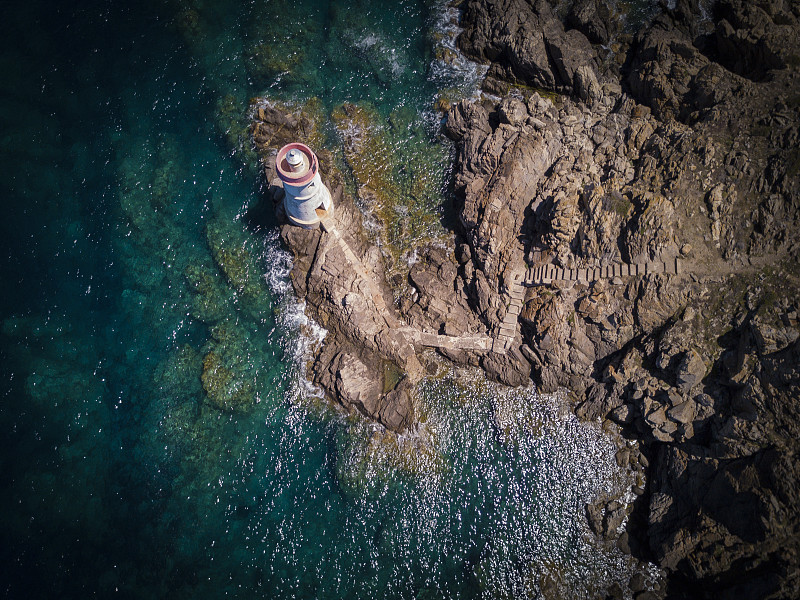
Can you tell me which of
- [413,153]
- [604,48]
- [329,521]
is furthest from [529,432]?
[604,48]

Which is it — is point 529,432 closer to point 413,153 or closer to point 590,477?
point 590,477

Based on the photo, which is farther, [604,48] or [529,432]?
[604,48]

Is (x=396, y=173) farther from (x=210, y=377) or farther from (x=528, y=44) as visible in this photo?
(x=210, y=377)

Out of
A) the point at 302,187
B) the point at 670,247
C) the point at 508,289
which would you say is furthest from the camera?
the point at 508,289

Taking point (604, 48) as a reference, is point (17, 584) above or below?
below

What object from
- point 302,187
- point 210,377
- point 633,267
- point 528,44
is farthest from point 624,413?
point 210,377

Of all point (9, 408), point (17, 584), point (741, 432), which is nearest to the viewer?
point (741, 432)

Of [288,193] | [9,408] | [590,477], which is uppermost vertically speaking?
[288,193]

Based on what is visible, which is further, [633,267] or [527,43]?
[527,43]
